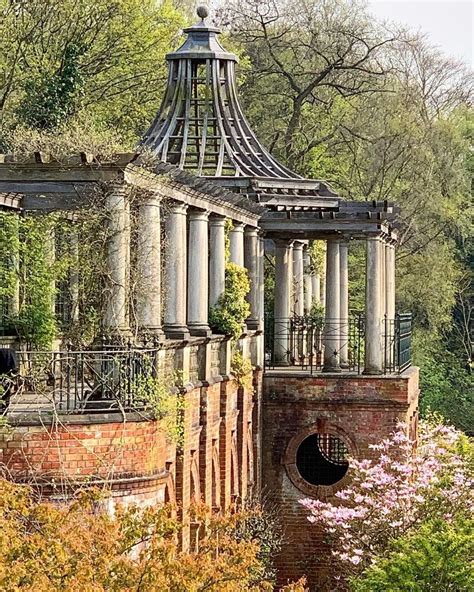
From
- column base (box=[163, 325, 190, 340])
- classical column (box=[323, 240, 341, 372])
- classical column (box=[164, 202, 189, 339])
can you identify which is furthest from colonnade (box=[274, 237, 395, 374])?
column base (box=[163, 325, 190, 340])

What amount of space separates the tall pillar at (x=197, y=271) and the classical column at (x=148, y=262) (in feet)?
13.7

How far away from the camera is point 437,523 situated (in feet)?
82.2

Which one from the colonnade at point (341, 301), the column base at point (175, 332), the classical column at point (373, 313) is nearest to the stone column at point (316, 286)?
the colonnade at point (341, 301)

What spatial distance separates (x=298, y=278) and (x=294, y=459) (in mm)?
8981

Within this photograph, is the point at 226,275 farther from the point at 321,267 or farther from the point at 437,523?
the point at 321,267

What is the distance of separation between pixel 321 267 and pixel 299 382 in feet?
41.1

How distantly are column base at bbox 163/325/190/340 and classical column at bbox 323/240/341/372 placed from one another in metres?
11.0

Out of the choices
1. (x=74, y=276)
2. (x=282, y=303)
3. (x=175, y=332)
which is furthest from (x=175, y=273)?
(x=282, y=303)

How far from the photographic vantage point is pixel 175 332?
26.2m

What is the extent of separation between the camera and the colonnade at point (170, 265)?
23.0 meters

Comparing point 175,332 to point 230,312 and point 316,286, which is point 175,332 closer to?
point 230,312

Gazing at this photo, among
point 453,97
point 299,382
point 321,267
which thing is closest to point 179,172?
point 299,382

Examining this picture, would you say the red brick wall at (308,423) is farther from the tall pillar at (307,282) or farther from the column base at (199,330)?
the tall pillar at (307,282)

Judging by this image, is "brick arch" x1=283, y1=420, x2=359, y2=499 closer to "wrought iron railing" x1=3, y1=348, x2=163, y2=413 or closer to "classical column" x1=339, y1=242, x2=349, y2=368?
"classical column" x1=339, y1=242, x2=349, y2=368
